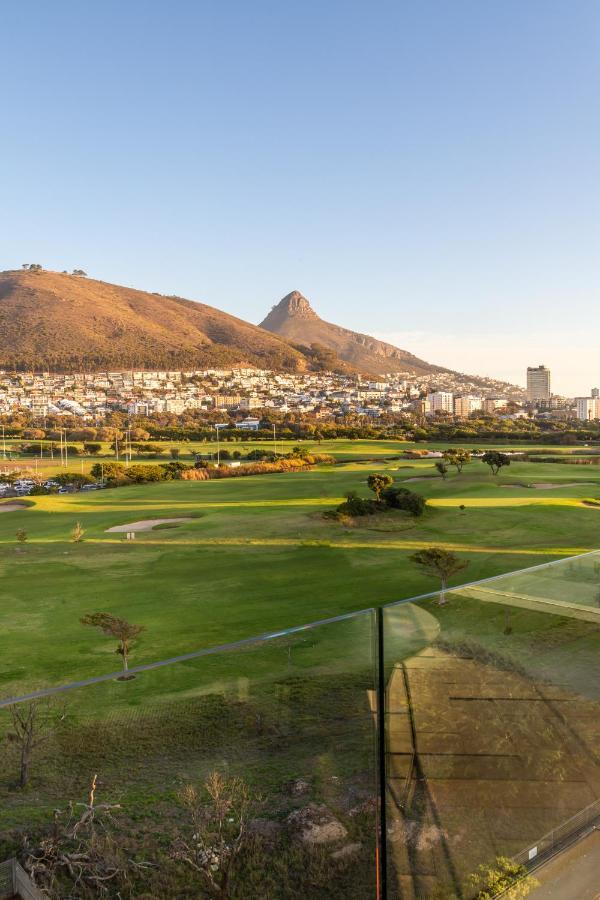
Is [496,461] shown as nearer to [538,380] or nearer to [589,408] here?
[589,408]

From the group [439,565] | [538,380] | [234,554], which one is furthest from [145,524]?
[538,380]

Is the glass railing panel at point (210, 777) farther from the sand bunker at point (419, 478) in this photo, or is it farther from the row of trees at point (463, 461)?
the row of trees at point (463, 461)

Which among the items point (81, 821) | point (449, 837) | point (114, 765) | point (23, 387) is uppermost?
point (23, 387)

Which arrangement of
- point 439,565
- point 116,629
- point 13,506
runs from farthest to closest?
point 13,506
point 439,565
point 116,629

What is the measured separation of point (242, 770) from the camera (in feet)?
7.38

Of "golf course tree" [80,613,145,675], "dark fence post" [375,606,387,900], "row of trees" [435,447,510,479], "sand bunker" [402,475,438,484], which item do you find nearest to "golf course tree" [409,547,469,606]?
"golf course tree" [80,613,145,675]

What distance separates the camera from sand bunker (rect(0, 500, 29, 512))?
1901cm

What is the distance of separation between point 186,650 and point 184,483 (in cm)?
1637

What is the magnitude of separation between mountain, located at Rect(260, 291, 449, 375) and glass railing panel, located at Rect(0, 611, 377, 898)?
13903cm

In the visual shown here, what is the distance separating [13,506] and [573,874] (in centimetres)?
1989

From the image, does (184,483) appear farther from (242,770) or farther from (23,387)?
(23,387)

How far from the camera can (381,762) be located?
2.30m

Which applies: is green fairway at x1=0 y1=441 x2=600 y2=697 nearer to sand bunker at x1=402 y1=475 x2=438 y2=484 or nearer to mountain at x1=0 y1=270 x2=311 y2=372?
sand bunker at x1=402 y1=475 x2=438 y2=484

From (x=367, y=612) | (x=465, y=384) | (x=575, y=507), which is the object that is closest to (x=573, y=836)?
(x=367, y=612)
